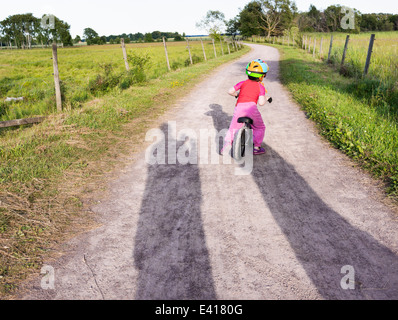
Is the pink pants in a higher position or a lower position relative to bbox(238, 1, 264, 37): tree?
lower

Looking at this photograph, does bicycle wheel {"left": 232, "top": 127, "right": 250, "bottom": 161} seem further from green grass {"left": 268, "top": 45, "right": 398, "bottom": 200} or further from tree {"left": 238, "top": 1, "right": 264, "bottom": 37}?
tree {"left": 238, "top": 1, "right": 264, "bottom": 37}

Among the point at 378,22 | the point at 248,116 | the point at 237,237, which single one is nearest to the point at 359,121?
the point at 248,116

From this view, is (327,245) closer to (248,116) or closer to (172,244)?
(172,244)

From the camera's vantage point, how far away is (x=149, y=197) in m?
3.98

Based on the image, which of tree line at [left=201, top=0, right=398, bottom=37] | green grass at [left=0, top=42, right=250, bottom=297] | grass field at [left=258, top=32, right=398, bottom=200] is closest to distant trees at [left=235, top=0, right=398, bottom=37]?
tree line at [left=201, top=0, right=398, bottom=37]

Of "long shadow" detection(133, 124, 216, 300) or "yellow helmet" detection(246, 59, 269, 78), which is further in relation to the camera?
"yellow helmet" detection(246, 59, 269, 78)

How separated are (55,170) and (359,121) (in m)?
6.36

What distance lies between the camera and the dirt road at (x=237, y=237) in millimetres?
2428

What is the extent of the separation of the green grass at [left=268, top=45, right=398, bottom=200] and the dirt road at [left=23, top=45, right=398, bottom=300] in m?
0.38

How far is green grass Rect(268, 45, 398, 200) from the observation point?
4633 millimetres

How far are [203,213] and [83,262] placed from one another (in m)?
1.49

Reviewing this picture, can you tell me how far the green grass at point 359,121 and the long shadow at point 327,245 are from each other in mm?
1190
